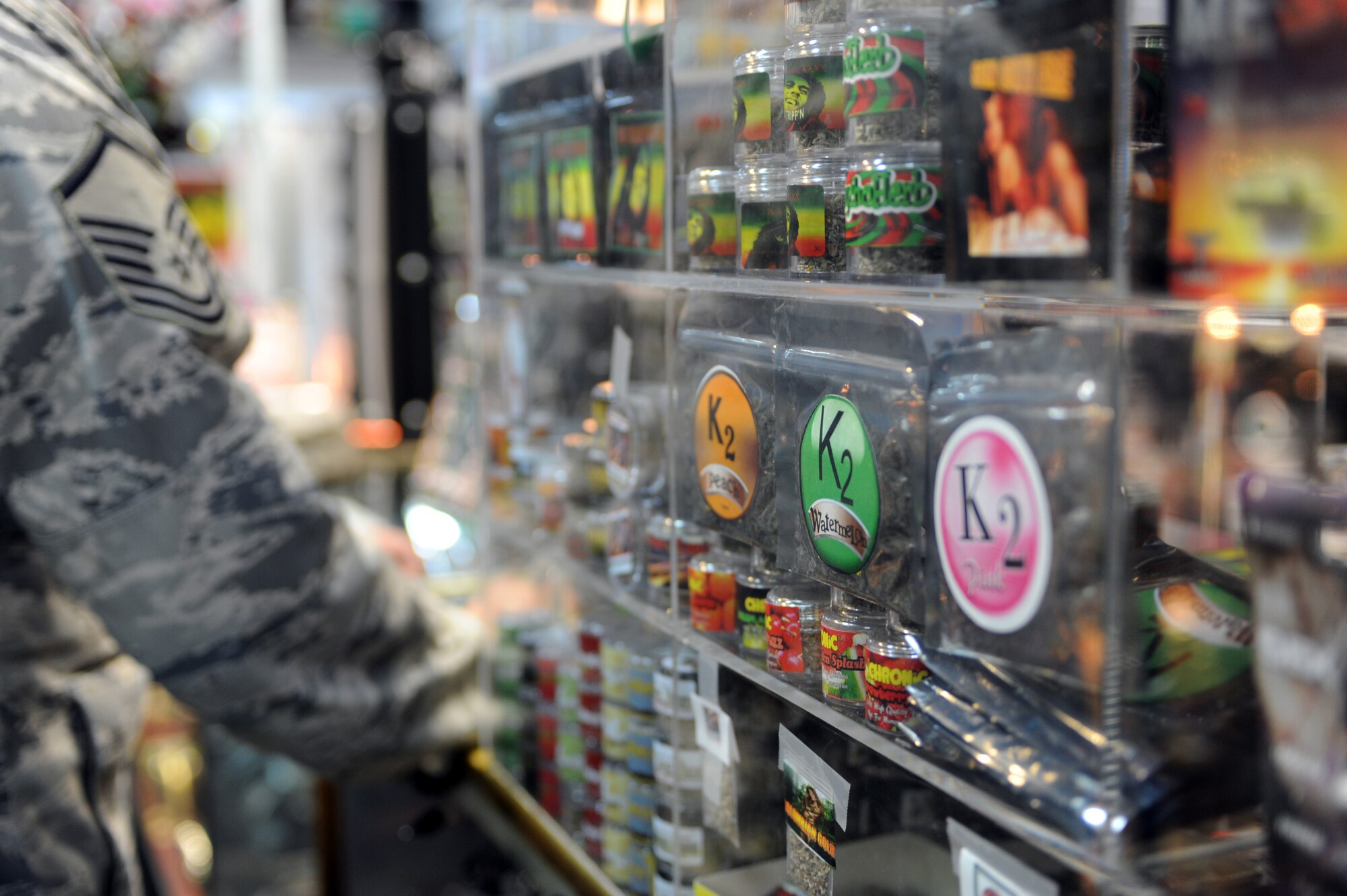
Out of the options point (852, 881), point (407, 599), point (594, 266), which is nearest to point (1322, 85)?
point (852, 881)

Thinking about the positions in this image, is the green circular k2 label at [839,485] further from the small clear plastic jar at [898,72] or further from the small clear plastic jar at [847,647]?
the small clear plastic jar at [898,72]

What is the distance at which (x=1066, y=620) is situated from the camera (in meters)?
0.72

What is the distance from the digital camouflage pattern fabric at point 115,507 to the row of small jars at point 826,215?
0.59 m

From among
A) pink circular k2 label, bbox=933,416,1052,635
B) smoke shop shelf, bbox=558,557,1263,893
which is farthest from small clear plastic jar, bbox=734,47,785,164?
smoke shop shelf, bbox=558,557,1263,893

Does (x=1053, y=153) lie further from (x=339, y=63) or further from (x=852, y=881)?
(x=339, y=63)

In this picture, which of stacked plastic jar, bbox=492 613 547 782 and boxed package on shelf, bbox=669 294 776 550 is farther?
stacked plastic jar, bbox=492 613 547 782

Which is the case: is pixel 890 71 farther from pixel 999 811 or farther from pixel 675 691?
pixel 675 691

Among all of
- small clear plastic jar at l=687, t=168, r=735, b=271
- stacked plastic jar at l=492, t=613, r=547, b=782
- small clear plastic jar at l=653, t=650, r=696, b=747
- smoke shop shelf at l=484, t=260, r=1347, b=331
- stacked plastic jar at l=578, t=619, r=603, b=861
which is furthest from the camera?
stacked plastic jar at l=492, t=613, r=547, b=782

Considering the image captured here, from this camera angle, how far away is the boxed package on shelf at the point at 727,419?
1.03m

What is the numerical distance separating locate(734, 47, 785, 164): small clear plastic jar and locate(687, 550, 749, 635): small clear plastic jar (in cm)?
36

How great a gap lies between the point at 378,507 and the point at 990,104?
3985mm

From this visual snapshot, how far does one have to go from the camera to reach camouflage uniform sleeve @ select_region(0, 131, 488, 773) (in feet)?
3.96

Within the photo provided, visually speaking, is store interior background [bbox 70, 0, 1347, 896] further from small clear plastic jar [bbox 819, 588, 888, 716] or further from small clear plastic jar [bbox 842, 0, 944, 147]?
small clear plastic jar [bbox 842, 0, 944, 147]

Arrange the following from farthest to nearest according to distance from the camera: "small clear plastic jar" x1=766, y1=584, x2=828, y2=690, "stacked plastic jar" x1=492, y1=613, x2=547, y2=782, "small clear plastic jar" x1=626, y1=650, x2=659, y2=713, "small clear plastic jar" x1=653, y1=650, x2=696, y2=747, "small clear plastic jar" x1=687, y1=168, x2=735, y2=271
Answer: "stacked plastic jar" x1=492, y1=613, x2=547, y2=782 → "small clear plastic jar" x1=626, y1=650, x2=659, y2=713 → "small clear plastic jar" x1=653, y1=650, x2=696, y2=747 → "small clear plastic jar" x1=687, y1=168, x2=735, y2=271 → "small clear plastic jar" x1=766, y1=584, x2=828, y2=690
